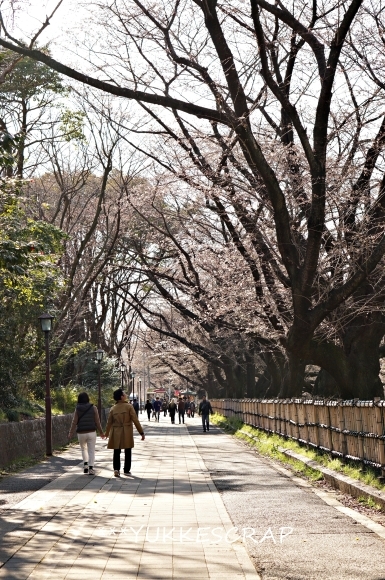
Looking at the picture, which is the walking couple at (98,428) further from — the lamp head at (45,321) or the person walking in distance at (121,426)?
the lamp head at (45,321)

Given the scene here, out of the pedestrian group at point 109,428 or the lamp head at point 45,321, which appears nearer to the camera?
the pedestrian group at point 109,428

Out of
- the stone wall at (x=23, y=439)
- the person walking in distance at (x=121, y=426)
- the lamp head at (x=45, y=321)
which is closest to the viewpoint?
the person walking in distance at (x=121, y=426)

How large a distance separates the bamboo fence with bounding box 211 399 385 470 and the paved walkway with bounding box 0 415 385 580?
96 cm

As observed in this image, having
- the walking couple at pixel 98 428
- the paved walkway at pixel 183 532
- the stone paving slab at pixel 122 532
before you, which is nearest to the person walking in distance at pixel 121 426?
the walking couple at pixel 98 428

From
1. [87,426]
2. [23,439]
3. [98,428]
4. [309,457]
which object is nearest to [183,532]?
[87,426]

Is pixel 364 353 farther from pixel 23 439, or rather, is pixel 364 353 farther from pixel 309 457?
pixel 23 439

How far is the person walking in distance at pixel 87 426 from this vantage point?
61.0ft

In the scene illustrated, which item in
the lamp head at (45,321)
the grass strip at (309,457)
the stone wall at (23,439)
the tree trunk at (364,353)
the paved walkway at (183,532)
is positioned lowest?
the paved walkway at (183,532)

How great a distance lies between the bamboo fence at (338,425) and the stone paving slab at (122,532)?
228 centimetres

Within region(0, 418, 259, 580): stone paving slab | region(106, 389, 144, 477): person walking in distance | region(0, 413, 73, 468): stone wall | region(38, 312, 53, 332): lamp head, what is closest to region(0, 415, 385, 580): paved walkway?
region(0, 418, 259, 580): stone paving slab

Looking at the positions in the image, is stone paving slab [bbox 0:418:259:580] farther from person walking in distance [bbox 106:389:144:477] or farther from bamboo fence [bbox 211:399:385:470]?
bamboo fence [bbox 211:399:385:470]

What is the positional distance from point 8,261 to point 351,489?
5.92 metres

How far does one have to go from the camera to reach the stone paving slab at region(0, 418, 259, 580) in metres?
8.21

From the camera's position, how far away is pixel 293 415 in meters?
23.7
